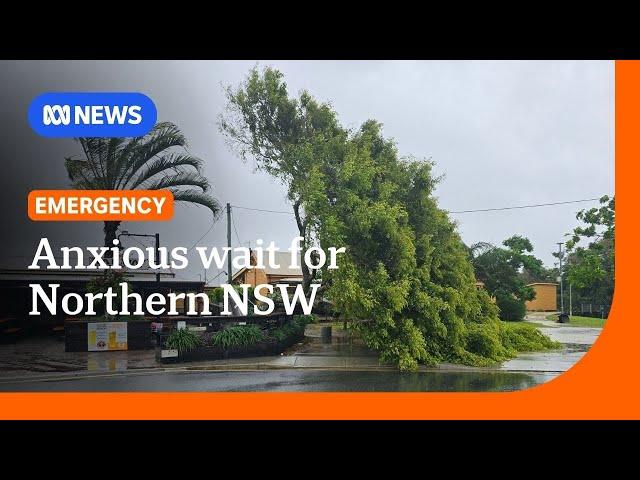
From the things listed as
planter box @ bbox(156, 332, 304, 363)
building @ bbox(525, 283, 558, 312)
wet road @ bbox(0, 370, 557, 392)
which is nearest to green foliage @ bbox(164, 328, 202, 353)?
planter box @ bbox(156, 332, 304, 363)

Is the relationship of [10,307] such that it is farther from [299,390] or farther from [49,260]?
[299,390]

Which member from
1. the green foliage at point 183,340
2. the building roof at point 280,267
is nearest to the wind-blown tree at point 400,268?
the building roof at point 280,267

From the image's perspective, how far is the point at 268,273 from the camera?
17.0 feet

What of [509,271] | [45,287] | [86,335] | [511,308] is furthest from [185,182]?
[511,308]

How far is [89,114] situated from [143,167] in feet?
2.32

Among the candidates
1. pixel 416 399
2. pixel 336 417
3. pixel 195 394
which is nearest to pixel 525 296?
pixel 416 399

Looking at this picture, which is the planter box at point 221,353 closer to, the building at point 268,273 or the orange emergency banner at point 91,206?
the building at point 268,273

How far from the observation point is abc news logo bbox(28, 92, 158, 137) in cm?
503

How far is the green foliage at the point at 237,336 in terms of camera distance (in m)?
6.61

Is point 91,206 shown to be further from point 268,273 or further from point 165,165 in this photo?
point 268,273

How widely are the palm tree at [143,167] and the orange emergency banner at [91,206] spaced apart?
9 cm

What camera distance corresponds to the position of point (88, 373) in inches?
240

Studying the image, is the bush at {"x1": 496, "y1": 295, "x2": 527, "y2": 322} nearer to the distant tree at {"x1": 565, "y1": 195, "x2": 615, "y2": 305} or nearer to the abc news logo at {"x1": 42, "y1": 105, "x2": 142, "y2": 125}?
the distant tree at {"x1": 565, "y1": 195, "x2": 615, "y2": 305}

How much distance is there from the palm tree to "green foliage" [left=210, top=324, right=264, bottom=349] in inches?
74.7
